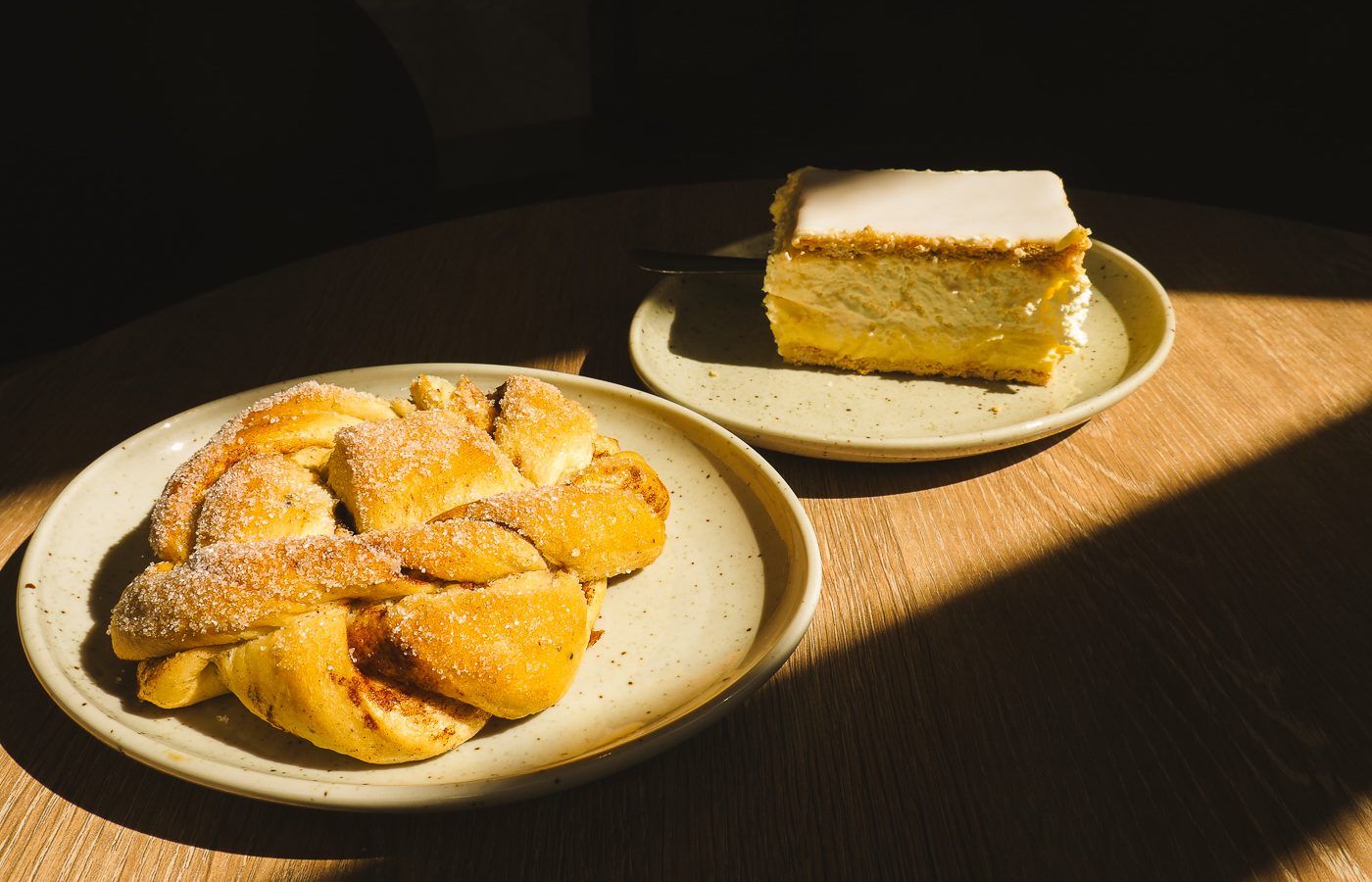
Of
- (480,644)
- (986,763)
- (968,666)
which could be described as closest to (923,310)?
(968,666)

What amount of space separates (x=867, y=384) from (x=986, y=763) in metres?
0.74

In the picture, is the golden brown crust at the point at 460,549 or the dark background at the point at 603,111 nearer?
the golden brown crust at the point at 460,549

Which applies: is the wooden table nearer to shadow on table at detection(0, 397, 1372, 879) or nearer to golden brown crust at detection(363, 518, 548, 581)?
shadow on table at detection(0, 397, 1372, 879)

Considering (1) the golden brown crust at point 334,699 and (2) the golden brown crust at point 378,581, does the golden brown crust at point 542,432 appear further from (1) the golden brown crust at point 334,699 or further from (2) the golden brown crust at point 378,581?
(1) the golden brown crust at point 334,699

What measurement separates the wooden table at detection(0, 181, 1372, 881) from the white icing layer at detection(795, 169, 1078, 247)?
309 mm

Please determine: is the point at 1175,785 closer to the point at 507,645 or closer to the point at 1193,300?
the point at 507,645

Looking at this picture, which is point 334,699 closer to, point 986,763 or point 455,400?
point 455,400

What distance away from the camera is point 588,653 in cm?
95

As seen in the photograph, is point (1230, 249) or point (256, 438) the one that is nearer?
point (256, 438)

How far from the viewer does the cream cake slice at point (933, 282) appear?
1.44 metres

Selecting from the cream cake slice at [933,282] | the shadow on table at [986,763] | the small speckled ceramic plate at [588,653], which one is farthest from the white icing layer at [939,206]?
the shadow on table at [986,763]

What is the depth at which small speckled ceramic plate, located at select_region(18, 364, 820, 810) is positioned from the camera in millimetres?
775

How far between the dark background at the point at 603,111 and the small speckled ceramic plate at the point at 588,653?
1.54 m

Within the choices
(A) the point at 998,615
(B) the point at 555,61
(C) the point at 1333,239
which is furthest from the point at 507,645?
(B) the point at 555,61
